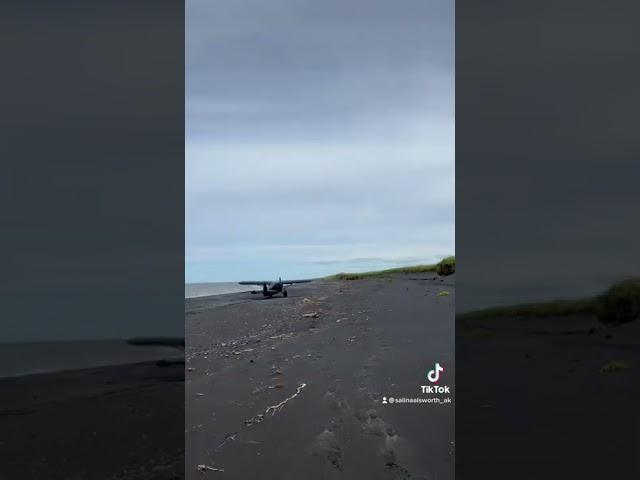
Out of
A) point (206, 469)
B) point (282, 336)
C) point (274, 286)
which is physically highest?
point (274, 286)

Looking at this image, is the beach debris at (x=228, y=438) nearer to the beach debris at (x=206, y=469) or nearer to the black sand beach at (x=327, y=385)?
the black sand beach at (x=327, y=385)

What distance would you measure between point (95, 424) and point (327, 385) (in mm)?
1432

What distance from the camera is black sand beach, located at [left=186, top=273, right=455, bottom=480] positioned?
249 centimetres

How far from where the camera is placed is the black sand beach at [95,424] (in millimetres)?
2264

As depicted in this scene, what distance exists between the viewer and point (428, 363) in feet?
8.24

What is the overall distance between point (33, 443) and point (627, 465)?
11.5 feet

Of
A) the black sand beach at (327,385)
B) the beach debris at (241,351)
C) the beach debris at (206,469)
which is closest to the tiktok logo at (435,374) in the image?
the black sand beach at (327,385)

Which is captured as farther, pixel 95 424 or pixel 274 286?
pixel 274 286

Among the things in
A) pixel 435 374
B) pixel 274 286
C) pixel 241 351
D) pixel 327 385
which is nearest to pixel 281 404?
pixel 327 385

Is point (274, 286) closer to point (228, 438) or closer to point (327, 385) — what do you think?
point (327, 385)

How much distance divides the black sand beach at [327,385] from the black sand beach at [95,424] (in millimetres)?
217

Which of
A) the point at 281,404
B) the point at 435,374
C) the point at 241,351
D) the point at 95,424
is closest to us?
the point at 95,424

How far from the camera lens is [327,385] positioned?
266 cm

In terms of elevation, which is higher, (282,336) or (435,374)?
(282,336)
